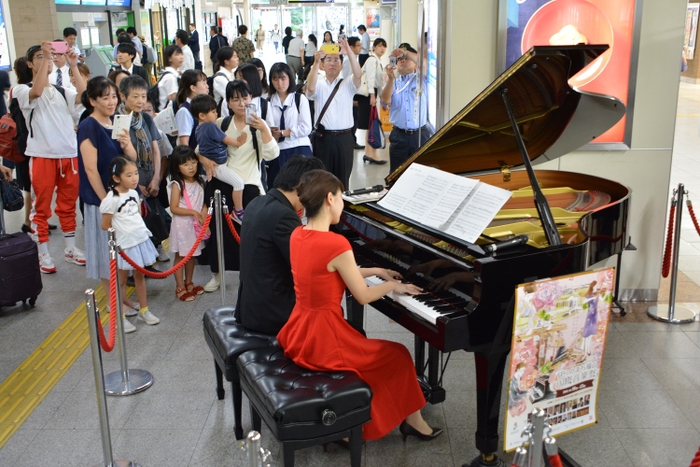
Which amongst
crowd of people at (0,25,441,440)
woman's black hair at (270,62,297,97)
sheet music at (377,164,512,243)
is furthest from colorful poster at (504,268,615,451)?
woman's black hair at (270,62,297,97)

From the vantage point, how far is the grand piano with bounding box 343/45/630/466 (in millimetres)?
2963

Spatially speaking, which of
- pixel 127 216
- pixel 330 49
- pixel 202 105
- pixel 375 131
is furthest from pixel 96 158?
pixel 375 131

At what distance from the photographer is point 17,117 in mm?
6203

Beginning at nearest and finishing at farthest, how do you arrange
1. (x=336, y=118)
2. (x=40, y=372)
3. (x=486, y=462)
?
(x=486, y=462) < (x=40, y=372) < (x=336, y=118)

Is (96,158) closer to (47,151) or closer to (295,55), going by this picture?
(47,151)

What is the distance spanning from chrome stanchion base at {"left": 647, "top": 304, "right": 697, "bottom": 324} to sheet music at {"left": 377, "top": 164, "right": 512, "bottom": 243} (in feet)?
8.19

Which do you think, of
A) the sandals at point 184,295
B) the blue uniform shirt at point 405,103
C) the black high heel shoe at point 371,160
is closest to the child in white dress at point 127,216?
the sandals at point 184,295

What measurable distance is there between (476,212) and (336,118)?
4.15 m

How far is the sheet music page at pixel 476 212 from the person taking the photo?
310 centimetres

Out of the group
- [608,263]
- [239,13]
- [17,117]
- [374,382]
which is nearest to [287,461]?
[374,382]

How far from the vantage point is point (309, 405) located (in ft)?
9.59

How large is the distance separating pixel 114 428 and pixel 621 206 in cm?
291

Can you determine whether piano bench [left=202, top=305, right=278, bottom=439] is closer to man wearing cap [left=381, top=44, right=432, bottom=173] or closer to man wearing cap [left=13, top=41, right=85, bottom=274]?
man wearing cap [left=13, top=41, right=85, bottom=274]

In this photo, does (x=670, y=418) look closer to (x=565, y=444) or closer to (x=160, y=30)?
(x=565, y=444)
